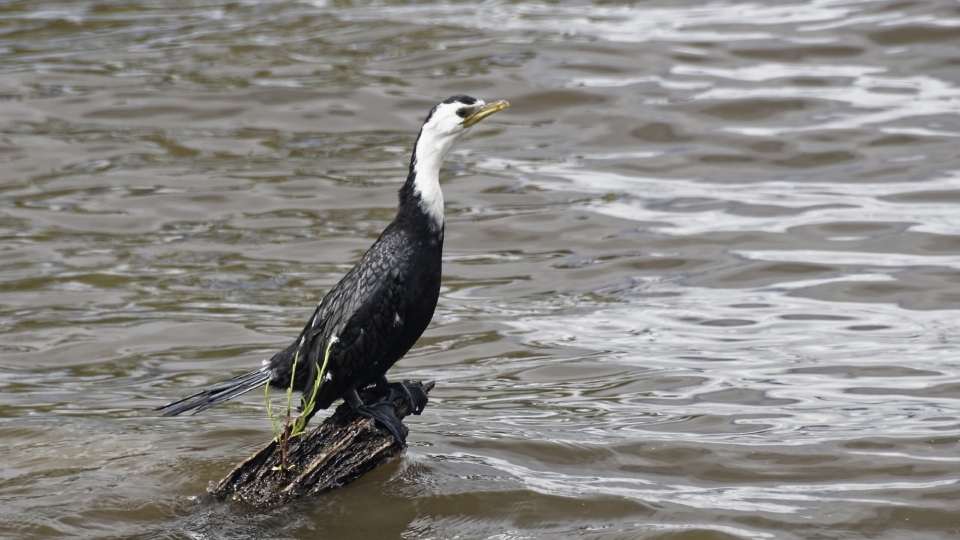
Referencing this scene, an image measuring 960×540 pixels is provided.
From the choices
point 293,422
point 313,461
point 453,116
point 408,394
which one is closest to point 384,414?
point 408,394

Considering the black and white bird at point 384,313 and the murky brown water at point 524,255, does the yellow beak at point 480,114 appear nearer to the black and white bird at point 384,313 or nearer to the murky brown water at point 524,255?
the black and white bird at point 384,313

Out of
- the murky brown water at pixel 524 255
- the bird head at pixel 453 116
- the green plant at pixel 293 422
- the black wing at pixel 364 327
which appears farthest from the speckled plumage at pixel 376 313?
the murky brown water at pixel 524 255

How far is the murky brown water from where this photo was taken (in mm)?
6246

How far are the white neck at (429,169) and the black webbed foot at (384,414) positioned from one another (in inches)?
34.7

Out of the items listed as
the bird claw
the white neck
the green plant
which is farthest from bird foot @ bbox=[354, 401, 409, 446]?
the white neck

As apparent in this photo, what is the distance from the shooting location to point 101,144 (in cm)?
1288

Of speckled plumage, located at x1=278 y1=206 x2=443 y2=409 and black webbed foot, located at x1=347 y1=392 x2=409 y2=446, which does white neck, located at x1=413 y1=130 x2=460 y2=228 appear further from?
black webbed foot, located at x1=347 y1=392 x2=409 y2=446

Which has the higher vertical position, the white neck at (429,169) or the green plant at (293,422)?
the white neck at (429,169)

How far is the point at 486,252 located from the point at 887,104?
5.32 metres

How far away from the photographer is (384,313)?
5770 millimetres

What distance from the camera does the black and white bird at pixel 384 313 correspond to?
576 centimetres

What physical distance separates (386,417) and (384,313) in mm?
476

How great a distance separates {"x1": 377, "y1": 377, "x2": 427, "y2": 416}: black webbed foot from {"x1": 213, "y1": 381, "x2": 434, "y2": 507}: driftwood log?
0.73 ft

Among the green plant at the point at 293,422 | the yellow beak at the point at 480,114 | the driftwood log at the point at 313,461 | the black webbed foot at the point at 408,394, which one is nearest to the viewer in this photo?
the green plant at the point at 293,422
